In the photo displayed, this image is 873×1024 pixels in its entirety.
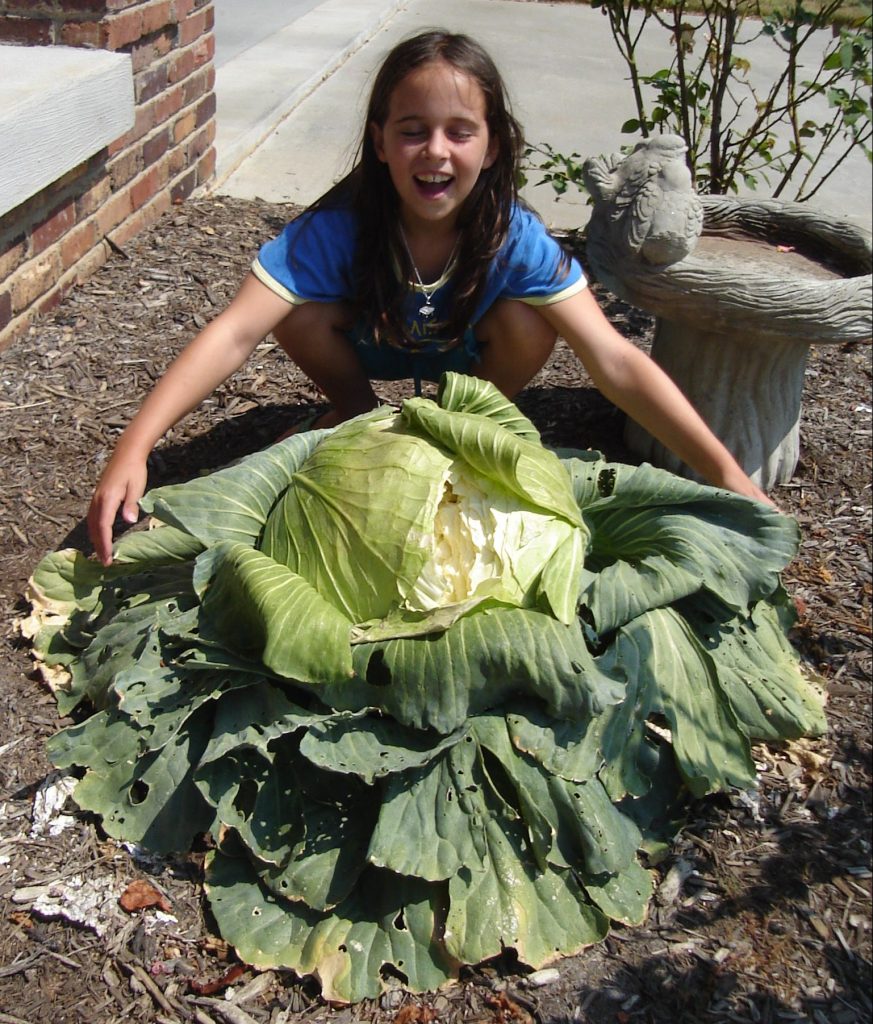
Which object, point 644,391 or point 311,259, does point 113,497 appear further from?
point 644,391

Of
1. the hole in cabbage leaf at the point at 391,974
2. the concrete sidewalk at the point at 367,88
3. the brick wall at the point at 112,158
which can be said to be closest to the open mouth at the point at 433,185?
the concrete sidewalk at the point at 367,88

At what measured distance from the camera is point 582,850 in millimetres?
2105

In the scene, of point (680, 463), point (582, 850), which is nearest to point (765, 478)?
point (680, 463)

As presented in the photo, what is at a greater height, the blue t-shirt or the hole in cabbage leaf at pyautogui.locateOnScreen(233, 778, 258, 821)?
the blue t-shirt

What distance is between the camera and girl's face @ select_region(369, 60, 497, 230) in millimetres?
2648

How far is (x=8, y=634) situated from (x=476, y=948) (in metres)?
1.54

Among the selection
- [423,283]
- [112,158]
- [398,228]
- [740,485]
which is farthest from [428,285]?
[112,158]

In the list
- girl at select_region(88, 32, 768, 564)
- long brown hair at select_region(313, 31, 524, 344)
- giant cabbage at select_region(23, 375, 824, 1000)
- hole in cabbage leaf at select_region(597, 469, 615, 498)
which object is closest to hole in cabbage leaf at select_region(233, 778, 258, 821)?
giant cabbage at select_region(23, 375, 824, 1000)

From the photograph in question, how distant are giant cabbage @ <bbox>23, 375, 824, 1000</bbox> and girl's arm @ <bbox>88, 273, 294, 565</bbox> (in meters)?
0.19

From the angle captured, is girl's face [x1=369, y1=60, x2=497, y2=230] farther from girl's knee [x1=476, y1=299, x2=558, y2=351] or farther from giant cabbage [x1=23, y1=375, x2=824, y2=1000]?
giant cabbage [x1=23, y1=375, x2=824, y2=1000]

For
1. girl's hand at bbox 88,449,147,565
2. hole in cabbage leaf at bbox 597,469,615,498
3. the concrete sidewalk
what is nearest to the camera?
girl's hand at bbox 88,449,147,565

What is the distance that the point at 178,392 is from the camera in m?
2.67

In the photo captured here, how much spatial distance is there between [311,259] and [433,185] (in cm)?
43

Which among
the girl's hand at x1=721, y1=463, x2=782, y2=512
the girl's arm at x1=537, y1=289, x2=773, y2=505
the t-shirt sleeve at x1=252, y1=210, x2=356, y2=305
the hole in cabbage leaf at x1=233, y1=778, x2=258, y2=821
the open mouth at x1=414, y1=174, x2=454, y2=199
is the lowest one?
the hole in cabbage leaf at x1=233, y1=778, x2=258, y2=821
